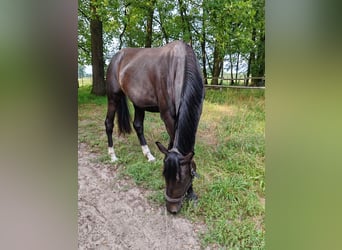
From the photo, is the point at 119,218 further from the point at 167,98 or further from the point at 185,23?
the point at 185,23

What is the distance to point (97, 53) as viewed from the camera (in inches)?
40.7

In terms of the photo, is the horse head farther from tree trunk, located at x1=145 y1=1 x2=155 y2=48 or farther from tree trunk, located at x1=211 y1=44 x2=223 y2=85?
tree trunk, located at x1=145 y1=1 x2=155 y2=48

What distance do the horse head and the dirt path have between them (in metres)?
0.05

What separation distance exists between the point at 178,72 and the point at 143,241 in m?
0.64

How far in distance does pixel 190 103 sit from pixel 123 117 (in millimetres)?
296

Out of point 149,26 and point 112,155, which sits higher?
point 149,26

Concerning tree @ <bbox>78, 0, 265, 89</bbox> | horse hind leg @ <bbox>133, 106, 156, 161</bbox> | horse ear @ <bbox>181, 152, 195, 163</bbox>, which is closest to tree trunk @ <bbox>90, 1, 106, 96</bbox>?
tree @ <bbox>78, 0, 265, 89</bbox>

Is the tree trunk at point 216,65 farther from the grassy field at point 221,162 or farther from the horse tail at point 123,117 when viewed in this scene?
the horse tail at point 123,117

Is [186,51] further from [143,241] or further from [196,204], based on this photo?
[143,241]

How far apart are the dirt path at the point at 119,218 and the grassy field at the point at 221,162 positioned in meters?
0.04

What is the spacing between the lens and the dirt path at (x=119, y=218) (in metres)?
0.96

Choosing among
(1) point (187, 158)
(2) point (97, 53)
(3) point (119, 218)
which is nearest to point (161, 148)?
(1) point (187, 158)
